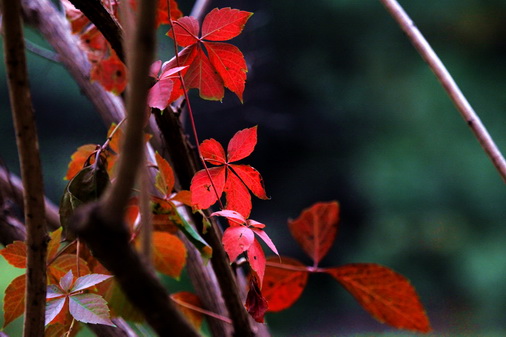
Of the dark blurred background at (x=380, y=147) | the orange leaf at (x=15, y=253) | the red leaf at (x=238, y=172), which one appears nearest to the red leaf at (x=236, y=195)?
the red leaf at (x=238, y=172)

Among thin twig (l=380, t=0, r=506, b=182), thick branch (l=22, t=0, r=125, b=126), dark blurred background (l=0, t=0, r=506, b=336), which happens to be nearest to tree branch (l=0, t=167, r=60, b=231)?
thick branch (l=22, t=0, r=125, b=126)

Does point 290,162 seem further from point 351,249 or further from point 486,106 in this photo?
point 486,106

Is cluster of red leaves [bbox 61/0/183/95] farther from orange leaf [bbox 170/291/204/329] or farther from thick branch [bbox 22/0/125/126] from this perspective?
orange leaf [bbox 170/291/204/329]

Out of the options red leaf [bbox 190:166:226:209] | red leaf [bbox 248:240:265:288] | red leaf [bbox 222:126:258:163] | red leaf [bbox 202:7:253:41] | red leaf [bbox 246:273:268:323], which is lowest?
red leaf [bbox 246:273:268:323]

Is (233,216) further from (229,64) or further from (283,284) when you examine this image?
(283,284)

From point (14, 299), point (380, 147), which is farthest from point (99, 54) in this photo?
point (380, 147)

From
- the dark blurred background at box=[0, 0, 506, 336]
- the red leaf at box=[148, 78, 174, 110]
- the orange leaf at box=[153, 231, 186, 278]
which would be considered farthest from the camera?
the dark blurred background at box=[0, 0, 506, 336]
